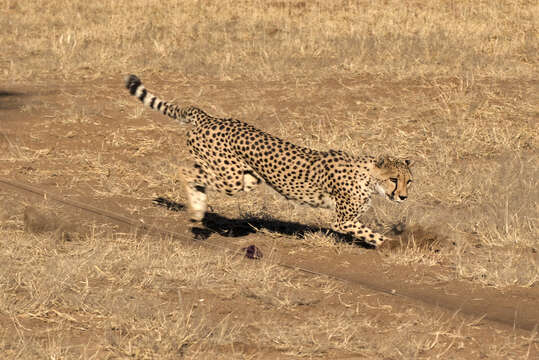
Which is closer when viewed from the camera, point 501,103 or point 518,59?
point 501,103

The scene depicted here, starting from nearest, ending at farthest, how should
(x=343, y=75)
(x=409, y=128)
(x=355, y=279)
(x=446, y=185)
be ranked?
(x=355, y=279), (x=446, y=185), (x=409, y=128), (x=343, y=75)


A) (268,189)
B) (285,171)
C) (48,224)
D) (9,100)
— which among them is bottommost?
(9,100)

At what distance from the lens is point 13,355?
13.0 ft

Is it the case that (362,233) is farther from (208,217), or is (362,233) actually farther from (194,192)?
(208,217)

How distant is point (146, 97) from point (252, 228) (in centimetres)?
131

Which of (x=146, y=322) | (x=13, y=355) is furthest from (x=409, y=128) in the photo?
(x=13, y=355)

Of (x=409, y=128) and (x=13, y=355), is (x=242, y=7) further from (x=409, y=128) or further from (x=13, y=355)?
(x=13, y=355)

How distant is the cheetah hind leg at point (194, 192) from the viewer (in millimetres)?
6695

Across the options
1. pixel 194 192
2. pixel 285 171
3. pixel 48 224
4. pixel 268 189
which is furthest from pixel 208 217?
pixel 48 224

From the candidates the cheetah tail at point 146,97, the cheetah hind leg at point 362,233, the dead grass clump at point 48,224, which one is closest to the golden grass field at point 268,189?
the dead grass clump at point 48,224

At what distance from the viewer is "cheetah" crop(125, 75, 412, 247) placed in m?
6.11

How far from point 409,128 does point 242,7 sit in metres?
7.15

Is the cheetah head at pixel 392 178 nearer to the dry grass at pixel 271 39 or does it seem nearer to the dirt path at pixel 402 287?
the dirt path at pixel 402 287

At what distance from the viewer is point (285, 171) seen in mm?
6309
